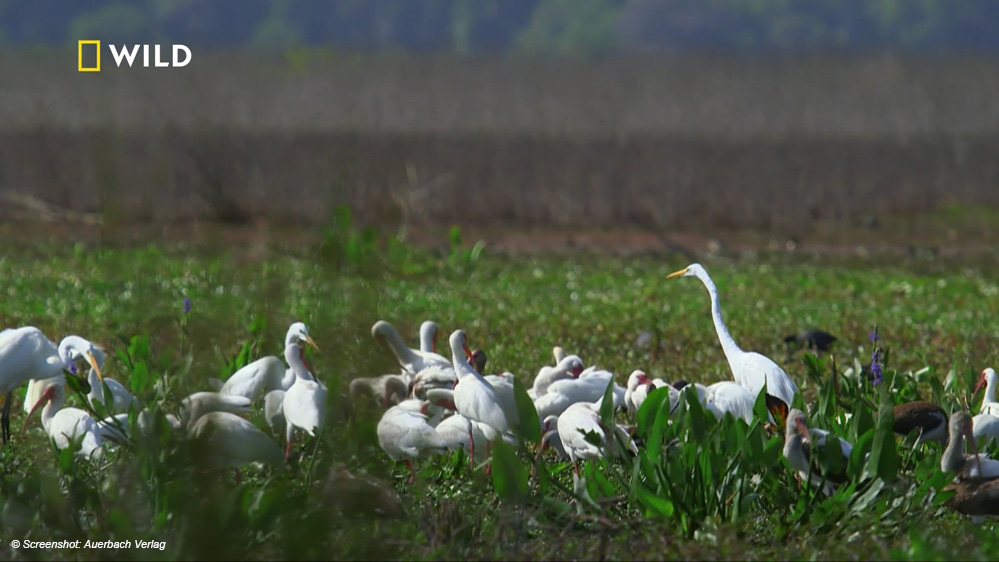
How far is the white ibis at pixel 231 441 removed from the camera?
2.73 meters

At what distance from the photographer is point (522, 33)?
3095 centimetres

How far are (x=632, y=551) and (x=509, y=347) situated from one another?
436 cm

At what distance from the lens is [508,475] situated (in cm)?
412

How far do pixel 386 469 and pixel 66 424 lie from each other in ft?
6.32

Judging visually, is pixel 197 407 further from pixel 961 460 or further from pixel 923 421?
pixel 923 421

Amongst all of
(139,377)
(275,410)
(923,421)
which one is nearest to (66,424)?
(139,377)

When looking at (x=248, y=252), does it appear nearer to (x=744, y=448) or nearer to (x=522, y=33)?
(x=744, y=448)

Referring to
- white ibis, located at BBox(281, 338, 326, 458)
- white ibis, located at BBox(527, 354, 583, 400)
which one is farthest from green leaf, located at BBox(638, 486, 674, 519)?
white ibis, located at BBox(527, 354, 583, 400)

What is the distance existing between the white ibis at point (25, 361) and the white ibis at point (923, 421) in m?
3.18

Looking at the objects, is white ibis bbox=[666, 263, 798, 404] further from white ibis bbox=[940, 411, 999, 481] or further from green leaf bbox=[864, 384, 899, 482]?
green leaf bbox=[864, 384, 899, 482]

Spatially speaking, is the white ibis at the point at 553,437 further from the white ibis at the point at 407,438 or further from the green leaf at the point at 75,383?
the green leaf at the point at 75,383

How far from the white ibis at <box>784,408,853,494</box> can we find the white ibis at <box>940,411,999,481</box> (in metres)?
0.40

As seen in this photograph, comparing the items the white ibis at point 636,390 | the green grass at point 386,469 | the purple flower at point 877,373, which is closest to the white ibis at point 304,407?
the green grass at point 386,469

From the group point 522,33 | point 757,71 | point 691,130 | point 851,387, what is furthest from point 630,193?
point 851,387
